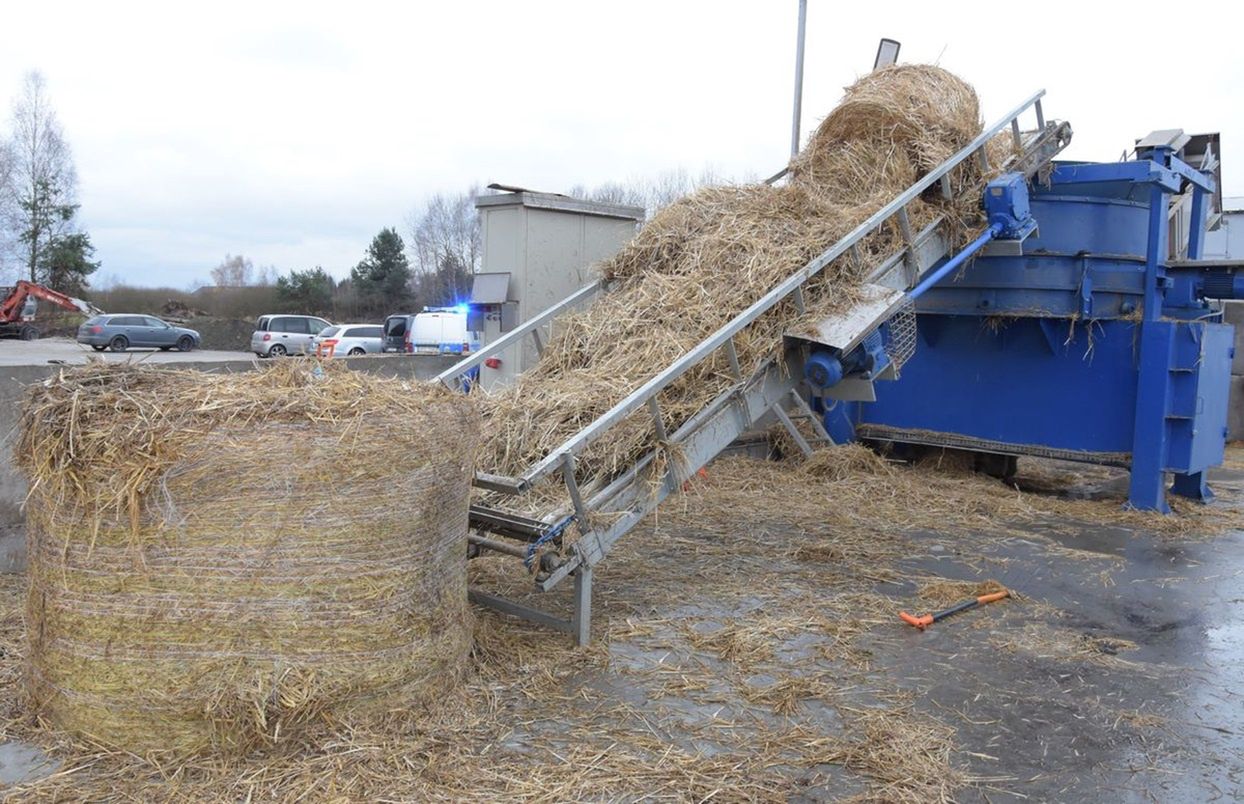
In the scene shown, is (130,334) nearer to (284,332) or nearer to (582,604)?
(284,332)

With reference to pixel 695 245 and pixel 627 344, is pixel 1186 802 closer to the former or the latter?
pixel 627 344

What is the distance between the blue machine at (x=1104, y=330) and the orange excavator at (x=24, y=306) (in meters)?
32.4

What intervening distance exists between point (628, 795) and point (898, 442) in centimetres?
753

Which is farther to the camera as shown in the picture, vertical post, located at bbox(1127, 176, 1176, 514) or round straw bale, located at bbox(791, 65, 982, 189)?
vertical post, located at bbox(1127, 176, 1176, 514)

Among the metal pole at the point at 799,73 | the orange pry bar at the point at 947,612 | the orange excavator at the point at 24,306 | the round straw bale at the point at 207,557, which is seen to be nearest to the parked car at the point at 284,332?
the orange excavator at the point at 24,306

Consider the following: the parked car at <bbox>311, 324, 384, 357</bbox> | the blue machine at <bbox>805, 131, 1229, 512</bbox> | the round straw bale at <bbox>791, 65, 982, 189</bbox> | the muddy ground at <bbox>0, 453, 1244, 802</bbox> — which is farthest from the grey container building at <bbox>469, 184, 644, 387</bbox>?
the parked car at <bbox>311, 324, 384, 357</bbox>

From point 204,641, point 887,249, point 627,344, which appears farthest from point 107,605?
point 887,249

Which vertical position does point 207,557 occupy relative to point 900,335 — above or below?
below

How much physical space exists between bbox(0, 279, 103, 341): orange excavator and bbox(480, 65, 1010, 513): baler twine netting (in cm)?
3249

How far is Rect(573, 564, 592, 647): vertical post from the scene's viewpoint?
4895 mm

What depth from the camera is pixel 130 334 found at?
3284 cm

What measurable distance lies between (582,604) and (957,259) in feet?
13.2

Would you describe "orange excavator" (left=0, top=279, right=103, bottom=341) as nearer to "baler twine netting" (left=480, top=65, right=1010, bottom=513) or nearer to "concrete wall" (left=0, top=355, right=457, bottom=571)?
"concrete wall" (left=0, top=355, right=457, bottom=571)

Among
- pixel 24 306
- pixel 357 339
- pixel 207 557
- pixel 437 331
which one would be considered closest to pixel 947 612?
pixel 207 557
